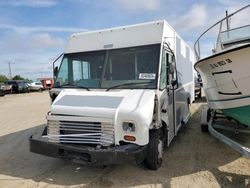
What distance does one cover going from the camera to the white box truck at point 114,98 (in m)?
4.48

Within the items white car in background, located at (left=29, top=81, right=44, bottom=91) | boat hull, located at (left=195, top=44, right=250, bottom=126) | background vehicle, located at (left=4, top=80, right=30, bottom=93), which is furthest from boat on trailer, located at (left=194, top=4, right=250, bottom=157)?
white car in background, located at (left=29, top=81, right=44, bottom=91)

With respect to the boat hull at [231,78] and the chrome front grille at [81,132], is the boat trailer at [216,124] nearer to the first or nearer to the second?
the boat hull at [231,78]

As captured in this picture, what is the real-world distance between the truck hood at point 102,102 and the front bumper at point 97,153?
54cm

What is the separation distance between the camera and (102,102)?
4805 mm

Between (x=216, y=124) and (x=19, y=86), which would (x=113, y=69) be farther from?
(x=19, y=86)

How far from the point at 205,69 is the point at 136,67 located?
1.79m

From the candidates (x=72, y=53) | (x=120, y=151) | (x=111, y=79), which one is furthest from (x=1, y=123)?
(x=120, y=151)

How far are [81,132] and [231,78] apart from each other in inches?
117

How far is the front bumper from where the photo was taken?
14.3 feet

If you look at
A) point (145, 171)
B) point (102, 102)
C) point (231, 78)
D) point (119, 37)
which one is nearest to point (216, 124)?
point (231, 78)

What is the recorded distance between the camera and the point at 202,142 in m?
7.04

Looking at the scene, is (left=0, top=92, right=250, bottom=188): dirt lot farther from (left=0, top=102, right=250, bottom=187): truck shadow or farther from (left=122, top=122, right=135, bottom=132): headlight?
(left=122, top=122, right=135, bottom=132): headlight

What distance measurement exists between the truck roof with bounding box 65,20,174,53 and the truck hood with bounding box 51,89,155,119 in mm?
1118

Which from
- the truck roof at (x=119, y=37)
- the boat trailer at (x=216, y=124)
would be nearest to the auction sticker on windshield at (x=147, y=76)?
the truck roof at (x=119, y=37)
